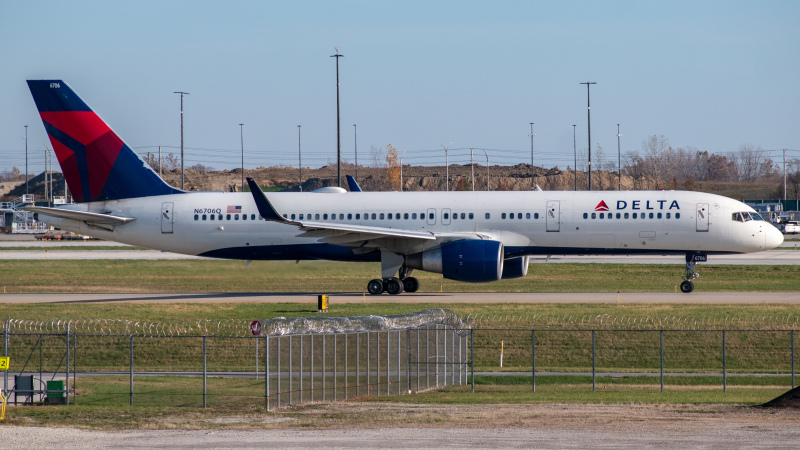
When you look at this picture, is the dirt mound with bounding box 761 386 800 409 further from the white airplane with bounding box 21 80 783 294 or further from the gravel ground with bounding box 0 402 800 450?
the white airplane with bounding box 21 80 783 294

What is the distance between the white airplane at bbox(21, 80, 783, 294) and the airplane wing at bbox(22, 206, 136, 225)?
0.26 ft

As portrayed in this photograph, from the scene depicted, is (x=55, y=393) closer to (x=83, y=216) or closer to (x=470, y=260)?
(x=83, y=216)

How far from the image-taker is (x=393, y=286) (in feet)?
148

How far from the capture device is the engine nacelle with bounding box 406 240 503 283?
42250 mm

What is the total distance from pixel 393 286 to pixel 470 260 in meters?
4.66

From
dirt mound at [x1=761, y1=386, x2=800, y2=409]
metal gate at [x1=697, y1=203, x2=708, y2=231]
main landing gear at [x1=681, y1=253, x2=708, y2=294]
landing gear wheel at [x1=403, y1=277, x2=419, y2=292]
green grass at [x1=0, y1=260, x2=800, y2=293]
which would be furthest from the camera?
green grass at [x1=0, y1=260, x2=800, y2=293]

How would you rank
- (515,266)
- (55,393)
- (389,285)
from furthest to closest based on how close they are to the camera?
(515,266) < (389,285) < (55,393)

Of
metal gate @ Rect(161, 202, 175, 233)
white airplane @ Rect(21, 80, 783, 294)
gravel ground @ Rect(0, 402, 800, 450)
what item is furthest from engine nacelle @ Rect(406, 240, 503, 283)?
gravel ground @ Rect(0, 402, 800, 450)

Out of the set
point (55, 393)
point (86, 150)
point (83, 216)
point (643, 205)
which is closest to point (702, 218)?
point (643, 205)

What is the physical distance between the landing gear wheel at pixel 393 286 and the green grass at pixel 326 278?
3804 mm

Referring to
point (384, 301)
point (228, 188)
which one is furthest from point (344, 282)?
point (228, 188)

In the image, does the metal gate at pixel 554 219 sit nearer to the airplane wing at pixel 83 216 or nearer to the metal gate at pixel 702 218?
the metal gate at pixel 702 218

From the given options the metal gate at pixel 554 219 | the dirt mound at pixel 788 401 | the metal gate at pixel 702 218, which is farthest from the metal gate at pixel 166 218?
the dirt mound at pixel 788 401

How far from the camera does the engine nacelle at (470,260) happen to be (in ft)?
139
